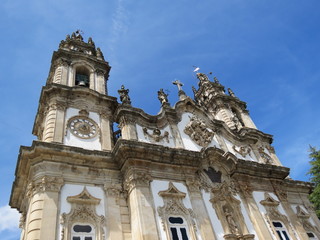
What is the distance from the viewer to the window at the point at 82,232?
40.3 feet

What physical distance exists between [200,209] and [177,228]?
1.78m

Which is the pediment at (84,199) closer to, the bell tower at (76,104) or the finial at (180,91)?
the bell tower at (76,104)

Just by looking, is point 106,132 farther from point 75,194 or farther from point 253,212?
point 253,212

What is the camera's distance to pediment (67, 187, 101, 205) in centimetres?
1323

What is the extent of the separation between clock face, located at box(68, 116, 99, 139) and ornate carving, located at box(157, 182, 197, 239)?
5621 mm

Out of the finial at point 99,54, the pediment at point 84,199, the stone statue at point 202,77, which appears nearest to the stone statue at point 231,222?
the pediment at point 84,199

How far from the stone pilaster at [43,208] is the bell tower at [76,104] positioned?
294 centimetres

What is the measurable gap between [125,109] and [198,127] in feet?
17.7

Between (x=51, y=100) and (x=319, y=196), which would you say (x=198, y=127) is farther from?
(x=319, y=196)

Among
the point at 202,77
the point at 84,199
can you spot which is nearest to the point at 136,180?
the point at 84,199

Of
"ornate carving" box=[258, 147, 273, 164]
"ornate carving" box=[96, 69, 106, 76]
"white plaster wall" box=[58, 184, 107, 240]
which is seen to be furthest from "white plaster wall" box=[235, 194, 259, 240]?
"ornate carving" box=[96, 69, 106, 76]

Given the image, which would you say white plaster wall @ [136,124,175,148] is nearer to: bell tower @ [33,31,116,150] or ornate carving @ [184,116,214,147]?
ornate carving @ [184,116,214,147]

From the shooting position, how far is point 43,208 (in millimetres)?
12359

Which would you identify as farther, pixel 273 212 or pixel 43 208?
pixel 273 212
